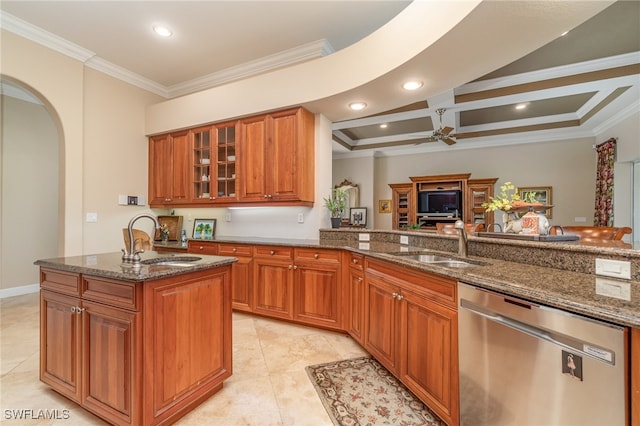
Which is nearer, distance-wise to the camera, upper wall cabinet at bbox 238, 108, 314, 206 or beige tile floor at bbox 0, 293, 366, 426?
beige tile floor at bbox 0, 293, 366, 426

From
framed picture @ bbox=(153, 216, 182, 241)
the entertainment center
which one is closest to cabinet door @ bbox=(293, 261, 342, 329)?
framed picture @ bbox=(153, 216, 182, 241)

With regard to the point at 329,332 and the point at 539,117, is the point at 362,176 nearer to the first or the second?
the point at 539,117

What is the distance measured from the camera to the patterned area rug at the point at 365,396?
1692 mm

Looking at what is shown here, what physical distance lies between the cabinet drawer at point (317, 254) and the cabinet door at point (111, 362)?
169cm

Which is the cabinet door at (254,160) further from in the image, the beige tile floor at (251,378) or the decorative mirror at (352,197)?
the decorative mirror at (352,197)

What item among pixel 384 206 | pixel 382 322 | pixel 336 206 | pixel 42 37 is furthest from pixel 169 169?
pixel 384 206

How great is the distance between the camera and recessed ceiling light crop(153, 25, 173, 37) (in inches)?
122

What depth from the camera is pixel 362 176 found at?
7719 millimetres

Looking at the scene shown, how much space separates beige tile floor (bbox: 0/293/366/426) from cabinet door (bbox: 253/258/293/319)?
16 cm

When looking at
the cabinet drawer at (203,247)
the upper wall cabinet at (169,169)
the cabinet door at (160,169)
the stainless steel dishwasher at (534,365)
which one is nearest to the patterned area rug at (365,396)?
the stainless steel dishwasher at (534,365)

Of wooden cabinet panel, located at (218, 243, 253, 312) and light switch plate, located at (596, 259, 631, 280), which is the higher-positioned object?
light switch plate, located at (596, 259, 631, 280)

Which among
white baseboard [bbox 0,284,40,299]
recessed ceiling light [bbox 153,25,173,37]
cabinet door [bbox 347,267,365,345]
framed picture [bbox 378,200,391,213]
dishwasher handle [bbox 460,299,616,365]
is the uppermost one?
recessed ceiling light [bbox 153,25,173,37]

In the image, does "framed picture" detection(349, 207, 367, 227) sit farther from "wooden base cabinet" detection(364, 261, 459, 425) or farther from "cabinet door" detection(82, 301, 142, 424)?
"cabinet door" detection(82, 301, 142, 424)

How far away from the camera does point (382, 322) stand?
2146mm
